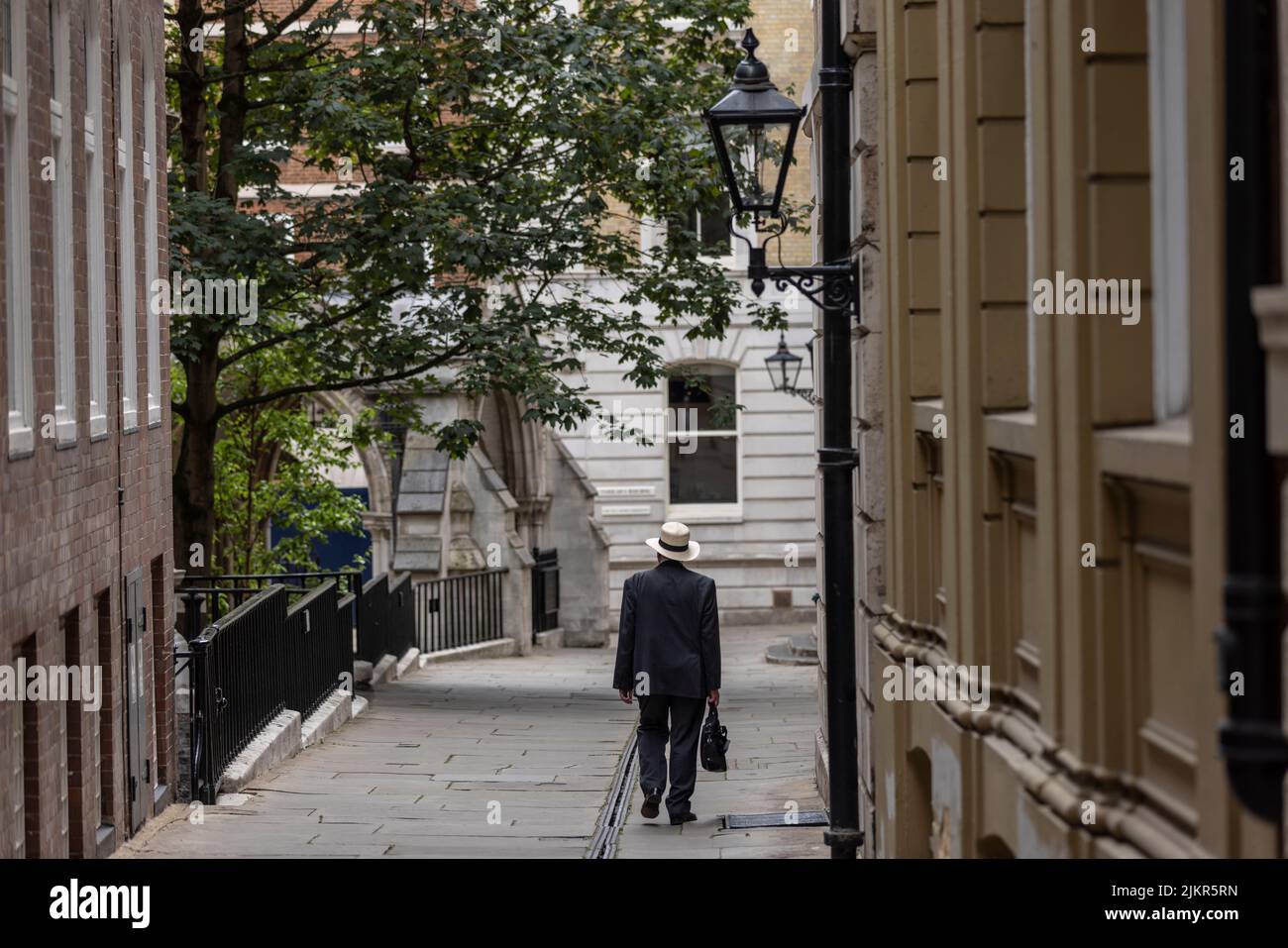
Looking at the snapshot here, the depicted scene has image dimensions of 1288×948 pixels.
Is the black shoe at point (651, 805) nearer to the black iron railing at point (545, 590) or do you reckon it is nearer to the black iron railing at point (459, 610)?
the black iron railing at point (459, 610)

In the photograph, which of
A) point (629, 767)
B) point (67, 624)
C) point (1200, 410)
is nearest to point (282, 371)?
point (629, 767)

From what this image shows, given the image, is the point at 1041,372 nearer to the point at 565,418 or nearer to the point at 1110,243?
the point at 1110,243

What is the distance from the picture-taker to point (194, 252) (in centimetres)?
1802

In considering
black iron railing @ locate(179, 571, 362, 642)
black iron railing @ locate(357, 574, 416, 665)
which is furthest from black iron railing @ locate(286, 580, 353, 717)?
black iron railing @ locate(357, 574, 416, 665)

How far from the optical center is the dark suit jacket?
10.9 metres

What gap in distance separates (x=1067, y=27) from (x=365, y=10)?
15.4 metres

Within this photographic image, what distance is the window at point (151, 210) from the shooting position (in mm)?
12562

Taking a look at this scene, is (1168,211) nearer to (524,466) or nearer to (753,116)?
(753,116)

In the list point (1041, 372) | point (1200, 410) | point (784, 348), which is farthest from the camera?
point (784, 348)

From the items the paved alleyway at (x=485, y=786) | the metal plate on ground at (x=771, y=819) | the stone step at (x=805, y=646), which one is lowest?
the stone step at (x=805, y=646)

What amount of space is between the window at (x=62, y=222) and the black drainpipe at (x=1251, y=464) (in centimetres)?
756

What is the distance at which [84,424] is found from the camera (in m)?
10.1

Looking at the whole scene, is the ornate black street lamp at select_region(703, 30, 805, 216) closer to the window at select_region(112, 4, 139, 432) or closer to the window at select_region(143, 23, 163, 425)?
the window at select_region(112, 4, 139, 432)

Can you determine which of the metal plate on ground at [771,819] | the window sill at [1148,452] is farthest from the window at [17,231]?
the window sill at [1148,452]
